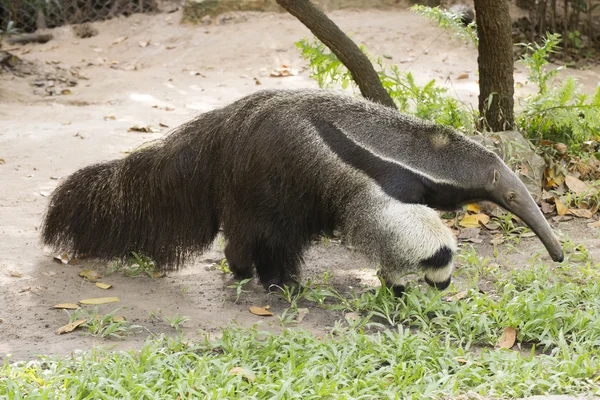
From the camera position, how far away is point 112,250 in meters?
5.31

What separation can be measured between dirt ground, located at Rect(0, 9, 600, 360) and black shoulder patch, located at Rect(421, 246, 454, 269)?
0.69 metres

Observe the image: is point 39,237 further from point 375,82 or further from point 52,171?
point 375,82

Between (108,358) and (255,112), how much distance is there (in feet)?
6.03

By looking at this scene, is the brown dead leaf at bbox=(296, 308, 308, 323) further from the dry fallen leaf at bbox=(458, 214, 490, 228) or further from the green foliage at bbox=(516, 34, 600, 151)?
the green foliage at bbox=(516, 34, 600, 151)

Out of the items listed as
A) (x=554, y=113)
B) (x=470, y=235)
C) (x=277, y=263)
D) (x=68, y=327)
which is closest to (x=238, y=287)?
(x=277, y=263)

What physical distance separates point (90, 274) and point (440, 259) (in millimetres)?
2365

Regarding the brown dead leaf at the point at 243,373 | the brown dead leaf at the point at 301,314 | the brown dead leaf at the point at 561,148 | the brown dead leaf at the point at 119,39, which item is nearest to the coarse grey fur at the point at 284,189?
the brown dead leaf at the point at 301,314

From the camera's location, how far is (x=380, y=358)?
407 centimetres

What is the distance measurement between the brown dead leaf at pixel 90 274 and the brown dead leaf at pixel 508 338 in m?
2.69

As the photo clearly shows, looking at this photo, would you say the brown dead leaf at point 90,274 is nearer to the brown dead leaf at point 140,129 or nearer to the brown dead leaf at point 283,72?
the brown dead leaf at point 140,129

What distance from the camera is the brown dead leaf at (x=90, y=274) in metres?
5.24

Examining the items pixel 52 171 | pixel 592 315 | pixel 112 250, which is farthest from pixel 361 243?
pixel 52 171

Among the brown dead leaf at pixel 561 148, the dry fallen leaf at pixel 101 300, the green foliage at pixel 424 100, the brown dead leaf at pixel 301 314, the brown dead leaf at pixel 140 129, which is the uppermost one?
the green foliage at pixel 424 100

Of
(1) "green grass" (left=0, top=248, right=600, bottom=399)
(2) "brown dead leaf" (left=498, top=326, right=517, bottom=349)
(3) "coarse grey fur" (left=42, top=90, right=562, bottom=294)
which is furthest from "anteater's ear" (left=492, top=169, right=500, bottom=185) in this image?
(2) "brown dead leaf" (left=498, top=326, right=517, bottom=349)
